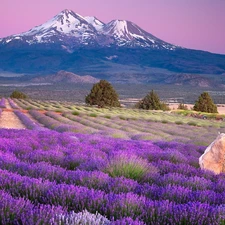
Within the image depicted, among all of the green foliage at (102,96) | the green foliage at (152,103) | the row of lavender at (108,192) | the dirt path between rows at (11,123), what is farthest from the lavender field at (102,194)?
the green foliage at (152,103)

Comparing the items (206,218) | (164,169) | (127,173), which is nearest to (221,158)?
(164,169)

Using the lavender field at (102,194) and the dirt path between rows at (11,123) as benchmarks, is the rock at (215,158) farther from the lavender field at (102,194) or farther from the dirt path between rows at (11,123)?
the dirt path between rows at (11,123)

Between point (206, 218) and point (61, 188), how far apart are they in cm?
128

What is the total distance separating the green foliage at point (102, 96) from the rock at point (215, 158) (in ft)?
139

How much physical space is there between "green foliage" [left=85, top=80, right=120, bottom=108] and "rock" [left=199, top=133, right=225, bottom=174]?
139 ft

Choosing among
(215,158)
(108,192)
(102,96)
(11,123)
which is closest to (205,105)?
(102,96)

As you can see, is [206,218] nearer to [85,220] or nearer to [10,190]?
[85,220]

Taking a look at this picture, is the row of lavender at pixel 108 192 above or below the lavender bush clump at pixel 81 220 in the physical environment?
below

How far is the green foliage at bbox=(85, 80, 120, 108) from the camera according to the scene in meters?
50.0

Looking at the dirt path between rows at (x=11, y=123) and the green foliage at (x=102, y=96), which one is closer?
the dirt path between rows at (x=11, y=123)

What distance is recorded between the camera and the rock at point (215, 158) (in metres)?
6.34

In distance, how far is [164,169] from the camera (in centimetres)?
580

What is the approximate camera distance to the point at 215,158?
6.46 m

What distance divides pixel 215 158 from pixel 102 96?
44.2 meters
